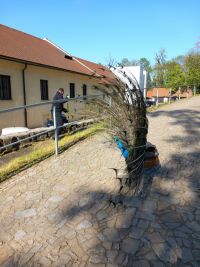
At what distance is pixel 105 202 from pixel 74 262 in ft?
3.79

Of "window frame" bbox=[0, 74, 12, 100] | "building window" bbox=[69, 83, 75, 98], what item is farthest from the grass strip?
"building window" bbox=[69, 83, 75, 98]

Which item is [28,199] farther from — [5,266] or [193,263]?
[193,263]

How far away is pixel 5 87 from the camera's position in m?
13.1

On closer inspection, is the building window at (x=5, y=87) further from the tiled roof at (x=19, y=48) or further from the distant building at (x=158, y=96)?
the distant building at (x=158, y=96)

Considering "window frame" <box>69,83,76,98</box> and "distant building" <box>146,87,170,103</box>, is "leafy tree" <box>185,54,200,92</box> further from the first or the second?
"window frame" <box>69,83,76,98</box>

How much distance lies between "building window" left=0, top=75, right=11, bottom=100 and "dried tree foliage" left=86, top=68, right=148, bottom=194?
10320mm

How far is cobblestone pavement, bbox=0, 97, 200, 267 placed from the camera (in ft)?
8.98

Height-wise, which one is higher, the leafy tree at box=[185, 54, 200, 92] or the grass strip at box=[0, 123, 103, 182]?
the leafy tree at box=[185, 54, 200, 92]

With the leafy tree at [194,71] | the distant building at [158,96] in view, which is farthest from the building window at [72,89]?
the leafy tree at [194,71]

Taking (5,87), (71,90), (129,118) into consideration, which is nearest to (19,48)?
(5,87)

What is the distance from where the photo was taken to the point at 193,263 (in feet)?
8.25

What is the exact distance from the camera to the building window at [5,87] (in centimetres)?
1280

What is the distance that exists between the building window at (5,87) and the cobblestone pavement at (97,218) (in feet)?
28.8

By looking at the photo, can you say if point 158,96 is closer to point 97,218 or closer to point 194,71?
point 194,71
